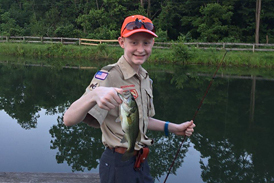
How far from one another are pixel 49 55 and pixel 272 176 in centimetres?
2393

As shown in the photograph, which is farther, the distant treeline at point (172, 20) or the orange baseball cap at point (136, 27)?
the distant treeline at point (172, 20)

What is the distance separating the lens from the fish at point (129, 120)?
1.59m

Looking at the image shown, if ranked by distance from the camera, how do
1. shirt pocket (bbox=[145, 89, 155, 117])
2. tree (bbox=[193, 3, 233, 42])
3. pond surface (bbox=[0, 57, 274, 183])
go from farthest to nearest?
tree (bbox=[193, 3, 233, 42]) → pond surface (bbox=[0, 57, 274, 183]) → shirt pocket (bbox=[145, 89, 155, 117])

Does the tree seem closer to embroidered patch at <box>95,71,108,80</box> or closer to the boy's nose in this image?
the boy's nose

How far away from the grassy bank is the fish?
2017 cm

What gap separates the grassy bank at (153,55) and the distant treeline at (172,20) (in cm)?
495

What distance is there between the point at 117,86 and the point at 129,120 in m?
0.35

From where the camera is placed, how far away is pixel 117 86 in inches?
78.0

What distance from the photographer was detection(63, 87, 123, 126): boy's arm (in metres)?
1.54

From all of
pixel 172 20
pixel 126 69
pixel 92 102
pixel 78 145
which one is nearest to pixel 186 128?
pixel 126 69

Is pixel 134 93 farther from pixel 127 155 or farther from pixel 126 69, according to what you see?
pixel 127 155

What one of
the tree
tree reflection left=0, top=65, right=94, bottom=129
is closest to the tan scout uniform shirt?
tree reflection left=0, top=65, right=94, bottom=129

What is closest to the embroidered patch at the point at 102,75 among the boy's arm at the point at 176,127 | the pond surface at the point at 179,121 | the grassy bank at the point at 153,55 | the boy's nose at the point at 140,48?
the boy's nose at the point at 140,48

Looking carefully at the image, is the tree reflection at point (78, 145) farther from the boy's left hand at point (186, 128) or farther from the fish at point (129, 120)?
the fish at point (129, 120)
